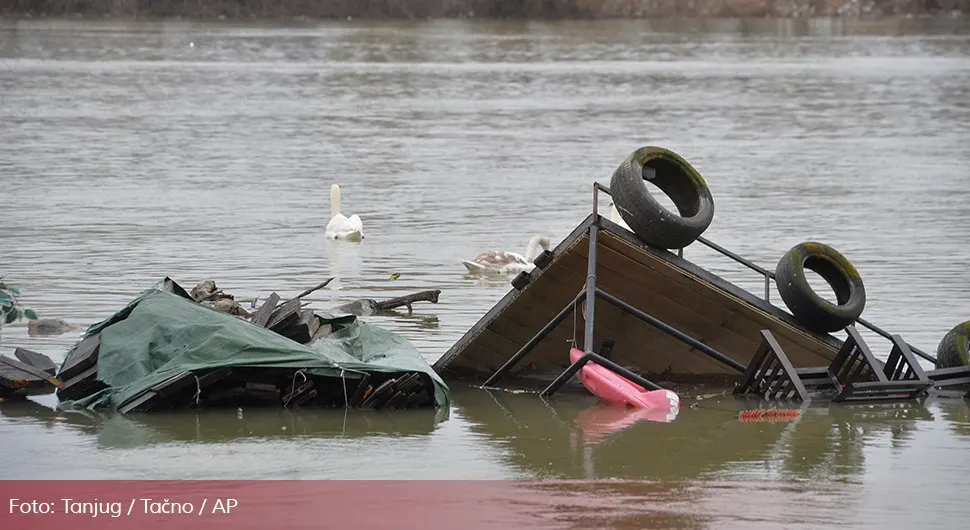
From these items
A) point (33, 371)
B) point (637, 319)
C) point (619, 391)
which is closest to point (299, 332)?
point (33, 371)

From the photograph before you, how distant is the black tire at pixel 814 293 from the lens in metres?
13.8

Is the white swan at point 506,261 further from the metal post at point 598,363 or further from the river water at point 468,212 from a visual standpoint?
the metal post at point 598,363

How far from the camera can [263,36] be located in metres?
106

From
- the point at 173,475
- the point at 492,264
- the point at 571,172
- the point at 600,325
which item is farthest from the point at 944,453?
the point at 571,172

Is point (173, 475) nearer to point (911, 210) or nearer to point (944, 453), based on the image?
point (944, 453)

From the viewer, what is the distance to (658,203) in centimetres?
1382

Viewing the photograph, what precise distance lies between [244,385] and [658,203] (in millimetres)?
3861

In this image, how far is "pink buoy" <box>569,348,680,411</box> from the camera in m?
13.2

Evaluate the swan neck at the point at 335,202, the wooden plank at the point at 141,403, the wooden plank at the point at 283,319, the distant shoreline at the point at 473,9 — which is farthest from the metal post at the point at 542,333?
the distant shoreline at the point at 473,9

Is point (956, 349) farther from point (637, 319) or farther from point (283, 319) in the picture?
point (283, 319)

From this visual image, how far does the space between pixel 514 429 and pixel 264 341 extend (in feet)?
6.92

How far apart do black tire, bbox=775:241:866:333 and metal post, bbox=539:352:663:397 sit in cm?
143

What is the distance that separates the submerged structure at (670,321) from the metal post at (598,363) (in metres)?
0.01

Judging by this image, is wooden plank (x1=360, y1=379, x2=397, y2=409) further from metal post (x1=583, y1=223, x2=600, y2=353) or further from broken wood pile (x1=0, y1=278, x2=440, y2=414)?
metal post (x1=583, y1=223, x2=600, y2=353)
